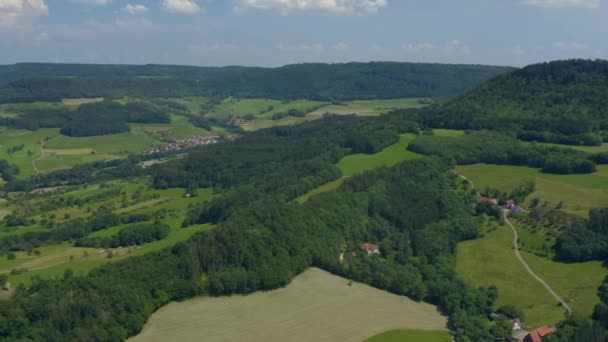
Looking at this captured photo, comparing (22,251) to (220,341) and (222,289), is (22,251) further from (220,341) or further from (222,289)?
(220,341)

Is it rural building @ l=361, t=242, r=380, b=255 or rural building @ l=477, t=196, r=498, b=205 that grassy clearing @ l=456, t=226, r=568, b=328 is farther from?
rural building @ l=361, t=242, r=380, b=255

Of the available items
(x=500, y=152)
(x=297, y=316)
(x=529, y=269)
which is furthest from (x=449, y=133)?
(x=297, y=316)

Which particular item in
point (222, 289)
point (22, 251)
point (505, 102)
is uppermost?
point (505, 102)

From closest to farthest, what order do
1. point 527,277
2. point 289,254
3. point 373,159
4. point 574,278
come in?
point 574,278 → point 289,254 → point 527,277 → point 373,159

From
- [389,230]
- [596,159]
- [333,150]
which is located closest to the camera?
[389,230]

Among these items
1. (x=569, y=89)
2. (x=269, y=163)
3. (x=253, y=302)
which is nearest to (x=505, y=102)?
(x=569, y=89)

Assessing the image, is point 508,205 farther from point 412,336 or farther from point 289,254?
point 412,336

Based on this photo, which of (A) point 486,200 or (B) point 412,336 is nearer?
(B) point 412,336

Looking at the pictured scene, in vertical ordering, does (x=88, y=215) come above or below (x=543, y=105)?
below
